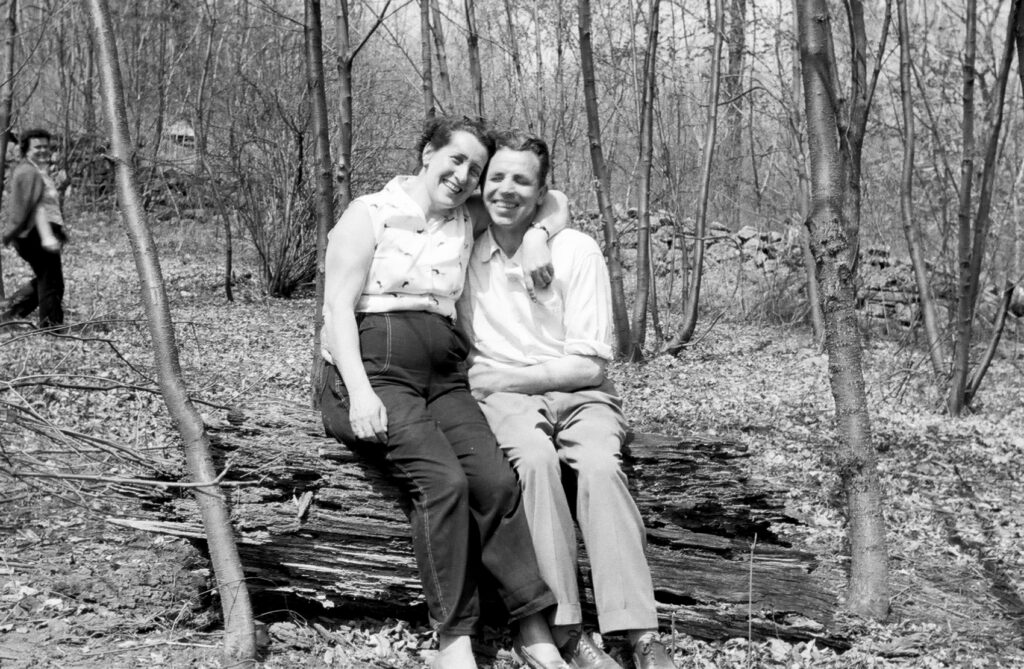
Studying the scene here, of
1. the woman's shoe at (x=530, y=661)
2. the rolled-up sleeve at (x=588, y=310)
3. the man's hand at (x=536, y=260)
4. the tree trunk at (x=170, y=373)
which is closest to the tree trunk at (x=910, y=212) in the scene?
the rolled-up sleeve at (x=588, y=310)

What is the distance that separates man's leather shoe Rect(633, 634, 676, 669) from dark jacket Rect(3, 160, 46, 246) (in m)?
5.92

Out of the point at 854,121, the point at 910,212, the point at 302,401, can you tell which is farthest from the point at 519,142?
the point at 910,212

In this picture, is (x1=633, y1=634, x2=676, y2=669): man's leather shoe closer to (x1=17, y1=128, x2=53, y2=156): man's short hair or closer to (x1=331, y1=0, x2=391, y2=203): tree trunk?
(x1=331, y1=0, x2=391, y2=203): tree trunk

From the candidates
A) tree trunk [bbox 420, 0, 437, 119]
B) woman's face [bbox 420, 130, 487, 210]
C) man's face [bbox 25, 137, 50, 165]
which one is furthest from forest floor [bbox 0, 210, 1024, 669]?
tree trunk [bbox 420, 0, 437, 119]

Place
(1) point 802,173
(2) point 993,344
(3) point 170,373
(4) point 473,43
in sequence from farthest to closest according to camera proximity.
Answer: (1) point 802,173 < (4) point 473,43 < (2) point 993,344 < (3) point 170,373

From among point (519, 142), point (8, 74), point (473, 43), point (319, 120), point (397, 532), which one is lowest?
point (397, 532)

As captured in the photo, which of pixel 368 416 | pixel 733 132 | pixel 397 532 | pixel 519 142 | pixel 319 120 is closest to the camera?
pixel 368 416

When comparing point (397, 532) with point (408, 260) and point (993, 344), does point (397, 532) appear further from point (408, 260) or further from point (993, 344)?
point (993, 344)

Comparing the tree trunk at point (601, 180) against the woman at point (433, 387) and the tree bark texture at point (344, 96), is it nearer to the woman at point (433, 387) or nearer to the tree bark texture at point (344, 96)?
the tree bark texture at point (344, 96)

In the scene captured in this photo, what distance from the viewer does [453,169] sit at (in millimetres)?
3051

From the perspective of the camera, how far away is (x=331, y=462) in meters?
3.02

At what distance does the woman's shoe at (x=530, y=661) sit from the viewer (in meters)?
2.64

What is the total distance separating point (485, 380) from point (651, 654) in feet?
3.15

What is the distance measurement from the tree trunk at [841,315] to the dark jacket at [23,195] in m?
5.74
